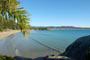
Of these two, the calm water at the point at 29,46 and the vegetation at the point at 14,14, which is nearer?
the vegetation at the point at 14,14

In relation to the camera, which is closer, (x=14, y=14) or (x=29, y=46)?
(x=14, y=14)

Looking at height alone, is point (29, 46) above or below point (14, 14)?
below

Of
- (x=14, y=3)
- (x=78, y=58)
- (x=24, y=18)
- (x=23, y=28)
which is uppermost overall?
(x=14, y=3)

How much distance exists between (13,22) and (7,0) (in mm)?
980

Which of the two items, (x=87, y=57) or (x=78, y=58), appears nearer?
(x=87, y=57)

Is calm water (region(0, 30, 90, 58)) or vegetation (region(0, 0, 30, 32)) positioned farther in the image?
calm water (region(0, 30, 90, 58))

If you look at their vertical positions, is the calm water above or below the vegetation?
below

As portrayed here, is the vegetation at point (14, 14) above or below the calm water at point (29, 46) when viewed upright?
above

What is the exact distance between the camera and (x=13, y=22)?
6.90 metres

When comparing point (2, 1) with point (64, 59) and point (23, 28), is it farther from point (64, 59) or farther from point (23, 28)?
point (64, 59)

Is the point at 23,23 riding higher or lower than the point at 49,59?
higher

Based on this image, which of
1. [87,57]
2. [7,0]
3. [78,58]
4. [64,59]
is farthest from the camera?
[78,58]

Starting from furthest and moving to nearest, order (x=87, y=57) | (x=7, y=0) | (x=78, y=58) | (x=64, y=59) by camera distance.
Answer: (x=78, y=58), (x=87, y=57), (x=64, y=59), (x=7, y=0)

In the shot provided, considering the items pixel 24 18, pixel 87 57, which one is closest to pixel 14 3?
pixel 24 18
